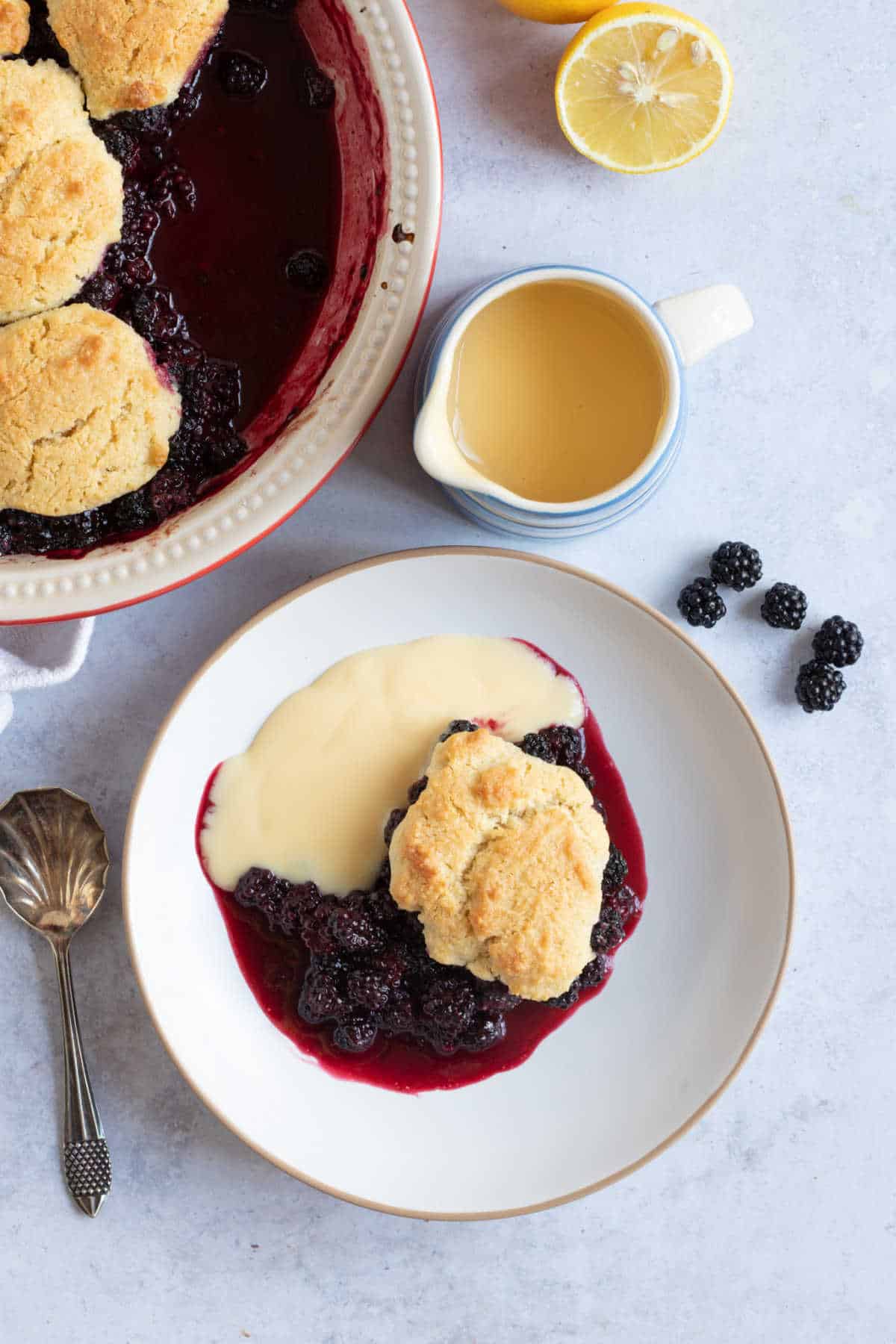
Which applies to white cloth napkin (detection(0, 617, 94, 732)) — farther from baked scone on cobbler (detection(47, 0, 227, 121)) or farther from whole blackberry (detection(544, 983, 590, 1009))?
whole blackberry (detection(544, 983, 590, 1009))


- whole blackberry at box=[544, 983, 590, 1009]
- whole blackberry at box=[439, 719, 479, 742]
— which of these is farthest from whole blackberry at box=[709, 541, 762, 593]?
whole blackberry at box=[544, 983, 590, 1009]

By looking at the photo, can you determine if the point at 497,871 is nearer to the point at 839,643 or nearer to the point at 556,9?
the point at 839,643

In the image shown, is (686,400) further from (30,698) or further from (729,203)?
(30,698)

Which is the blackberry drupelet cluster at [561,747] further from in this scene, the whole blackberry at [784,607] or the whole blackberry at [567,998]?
the whole blackberry at [784,607]

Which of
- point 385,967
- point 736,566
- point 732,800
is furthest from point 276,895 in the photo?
point 736,566

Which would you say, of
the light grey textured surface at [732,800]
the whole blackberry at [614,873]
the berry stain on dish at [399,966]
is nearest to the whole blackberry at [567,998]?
the berry stain on dish at [399,966]
